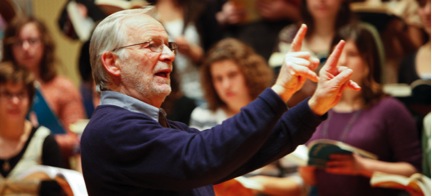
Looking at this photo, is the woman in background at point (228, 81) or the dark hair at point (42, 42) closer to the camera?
the woman in background at point (228, 81)

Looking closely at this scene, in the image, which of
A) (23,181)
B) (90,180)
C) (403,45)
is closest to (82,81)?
(23,181)

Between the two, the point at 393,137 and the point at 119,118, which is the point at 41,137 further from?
the point at 119,118

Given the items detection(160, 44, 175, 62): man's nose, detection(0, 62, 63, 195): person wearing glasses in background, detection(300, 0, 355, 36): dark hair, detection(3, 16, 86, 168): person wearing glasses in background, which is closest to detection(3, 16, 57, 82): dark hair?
detection(3, 16, 86, 168): person wearing glasses in background

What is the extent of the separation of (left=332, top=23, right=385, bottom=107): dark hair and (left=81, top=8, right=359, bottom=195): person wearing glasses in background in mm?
1471

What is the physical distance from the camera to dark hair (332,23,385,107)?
373 centimetres

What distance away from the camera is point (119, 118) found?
7.16 ft

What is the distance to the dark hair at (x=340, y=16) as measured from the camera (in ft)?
13.8

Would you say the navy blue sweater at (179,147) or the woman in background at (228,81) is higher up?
the navy blue sweater at (179,147)

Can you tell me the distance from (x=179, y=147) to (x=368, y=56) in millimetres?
1893

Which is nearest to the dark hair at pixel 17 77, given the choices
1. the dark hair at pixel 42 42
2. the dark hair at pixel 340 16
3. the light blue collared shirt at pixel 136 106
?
the dark hair at pixel 42 42

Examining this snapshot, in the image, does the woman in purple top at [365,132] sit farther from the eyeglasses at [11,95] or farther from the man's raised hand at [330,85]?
the eyeglasses at [11,95]

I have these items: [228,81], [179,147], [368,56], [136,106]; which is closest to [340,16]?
[368,56]

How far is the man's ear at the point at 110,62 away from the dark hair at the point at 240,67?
5.80 feet

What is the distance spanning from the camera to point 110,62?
2.30m
